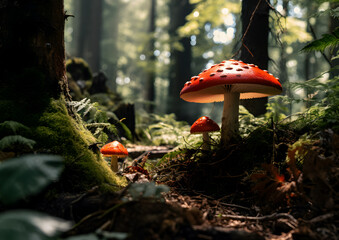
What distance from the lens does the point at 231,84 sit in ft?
9.29

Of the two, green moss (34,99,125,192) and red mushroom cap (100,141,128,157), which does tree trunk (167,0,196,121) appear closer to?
red mushroom cap (100,141,128,157)

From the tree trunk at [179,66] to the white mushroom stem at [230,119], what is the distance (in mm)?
10197

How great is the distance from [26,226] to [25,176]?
221 mm

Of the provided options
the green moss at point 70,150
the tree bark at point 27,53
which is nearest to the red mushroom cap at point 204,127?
the green moss at point 70,150

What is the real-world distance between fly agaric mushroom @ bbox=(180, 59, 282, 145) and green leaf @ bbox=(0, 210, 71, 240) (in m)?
2.03

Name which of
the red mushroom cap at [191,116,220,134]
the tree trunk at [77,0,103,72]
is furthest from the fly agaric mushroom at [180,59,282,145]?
the tree trunk at [77,0,103,72]

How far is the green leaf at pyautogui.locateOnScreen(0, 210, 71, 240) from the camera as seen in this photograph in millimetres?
793

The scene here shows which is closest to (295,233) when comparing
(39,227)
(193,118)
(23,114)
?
(39,227)

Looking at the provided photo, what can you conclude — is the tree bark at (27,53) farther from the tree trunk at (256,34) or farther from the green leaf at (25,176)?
the tree trunk at (256,34)

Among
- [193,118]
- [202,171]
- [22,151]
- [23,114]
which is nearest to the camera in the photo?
[22,151]

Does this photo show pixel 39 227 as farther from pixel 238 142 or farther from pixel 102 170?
pixel 238 142

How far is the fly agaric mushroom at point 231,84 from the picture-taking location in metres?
2.44

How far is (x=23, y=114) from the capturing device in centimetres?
230

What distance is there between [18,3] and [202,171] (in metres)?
2.82
